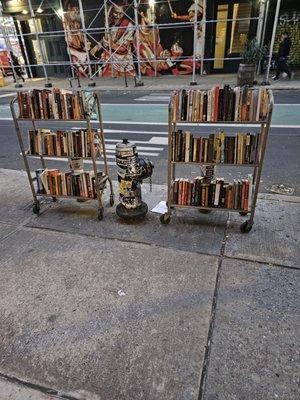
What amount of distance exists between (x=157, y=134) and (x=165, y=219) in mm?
4459

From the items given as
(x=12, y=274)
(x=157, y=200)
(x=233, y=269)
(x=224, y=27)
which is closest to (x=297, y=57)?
(x=224, y=27)

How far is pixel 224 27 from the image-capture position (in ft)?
49.6

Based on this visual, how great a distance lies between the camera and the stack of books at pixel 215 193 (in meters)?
3.39

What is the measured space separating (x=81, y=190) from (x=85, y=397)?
2.49 m

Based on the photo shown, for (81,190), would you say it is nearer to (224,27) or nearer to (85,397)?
(85,397)

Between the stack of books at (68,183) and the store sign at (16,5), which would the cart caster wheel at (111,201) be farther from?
the store sign at (16,5)

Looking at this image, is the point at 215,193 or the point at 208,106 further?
the point at 215,193

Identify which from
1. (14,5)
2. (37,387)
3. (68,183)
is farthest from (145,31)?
(37,387)

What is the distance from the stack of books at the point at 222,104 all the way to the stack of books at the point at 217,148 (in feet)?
0.66

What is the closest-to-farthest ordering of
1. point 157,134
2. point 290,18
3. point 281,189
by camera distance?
1. point 281,189
2. point 157,134
3. point 290,18

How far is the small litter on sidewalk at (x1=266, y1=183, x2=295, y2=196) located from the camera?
14.9 feet

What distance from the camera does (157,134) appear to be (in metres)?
7.73

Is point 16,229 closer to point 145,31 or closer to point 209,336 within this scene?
point 209,336

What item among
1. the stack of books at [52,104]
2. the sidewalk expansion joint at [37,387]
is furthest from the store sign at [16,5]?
the sidewalk expansion joint at [37,387]
